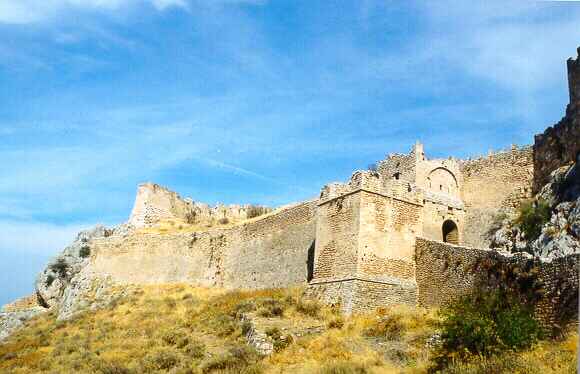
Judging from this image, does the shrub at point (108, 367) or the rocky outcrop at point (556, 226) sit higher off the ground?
the rocky outcrop at point (556, 226)

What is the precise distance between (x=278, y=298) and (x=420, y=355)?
6962 millimetres

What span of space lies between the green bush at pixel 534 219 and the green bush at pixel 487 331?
6.82 m

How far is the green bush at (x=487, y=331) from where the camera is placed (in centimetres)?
1168

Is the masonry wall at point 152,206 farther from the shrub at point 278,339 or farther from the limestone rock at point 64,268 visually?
the shrub at point 278,339

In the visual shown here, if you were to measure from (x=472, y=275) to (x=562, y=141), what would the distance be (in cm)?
914

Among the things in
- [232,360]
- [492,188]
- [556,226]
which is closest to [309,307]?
[232,360]

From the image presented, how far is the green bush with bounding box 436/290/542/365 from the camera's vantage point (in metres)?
Result: 11.7

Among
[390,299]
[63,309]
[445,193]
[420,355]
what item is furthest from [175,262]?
[420,355]

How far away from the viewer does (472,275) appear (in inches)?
613

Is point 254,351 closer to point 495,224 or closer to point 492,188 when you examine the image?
point 495,224

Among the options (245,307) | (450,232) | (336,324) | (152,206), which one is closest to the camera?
(336,324)

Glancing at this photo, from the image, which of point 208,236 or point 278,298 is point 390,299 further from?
point 208,236

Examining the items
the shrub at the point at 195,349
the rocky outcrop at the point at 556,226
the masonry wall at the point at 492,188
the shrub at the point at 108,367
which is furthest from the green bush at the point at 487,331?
the masonry wall at the point at 492,188

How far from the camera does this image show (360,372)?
1221 cm
